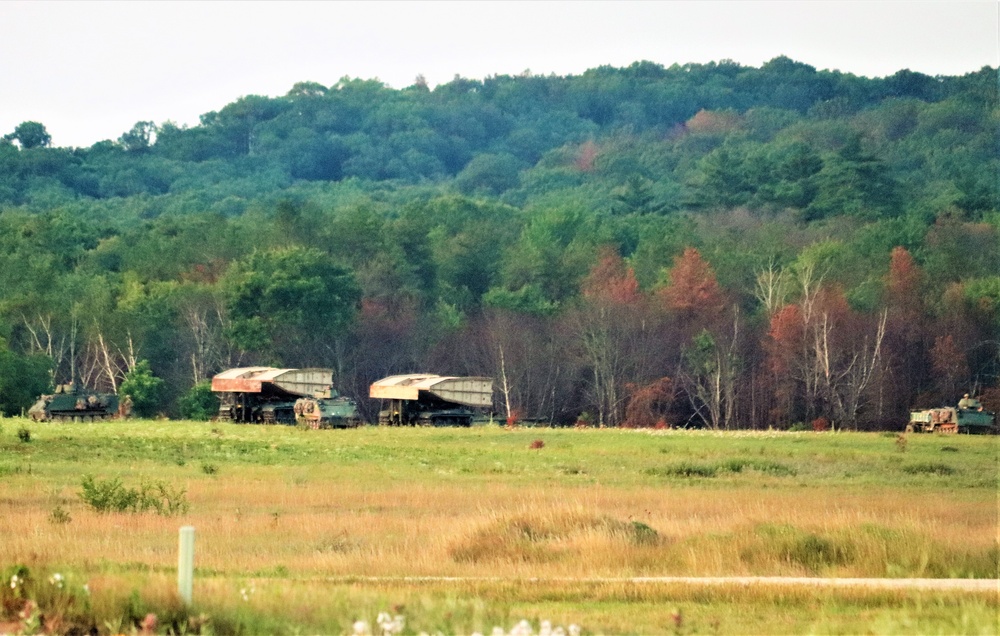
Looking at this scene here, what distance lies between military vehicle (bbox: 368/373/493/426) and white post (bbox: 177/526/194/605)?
177 feet

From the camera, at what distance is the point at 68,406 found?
6869 cm

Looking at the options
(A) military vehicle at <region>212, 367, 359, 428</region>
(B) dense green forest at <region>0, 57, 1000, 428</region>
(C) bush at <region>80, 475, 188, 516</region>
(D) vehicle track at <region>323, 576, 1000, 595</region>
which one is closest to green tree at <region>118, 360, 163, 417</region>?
(B) dense green forest at <region>0, 57, 1000, 428</region>

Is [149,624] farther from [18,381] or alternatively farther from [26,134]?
[26,134]

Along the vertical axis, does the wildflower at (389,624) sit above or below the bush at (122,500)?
below

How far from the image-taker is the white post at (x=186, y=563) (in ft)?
50.3

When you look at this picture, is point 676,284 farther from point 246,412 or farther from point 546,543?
point 546,543

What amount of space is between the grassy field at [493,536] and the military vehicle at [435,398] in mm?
22256

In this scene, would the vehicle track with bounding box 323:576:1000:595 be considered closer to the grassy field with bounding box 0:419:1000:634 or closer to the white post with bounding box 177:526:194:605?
the grassy field with bounding box 0:419:1000:634

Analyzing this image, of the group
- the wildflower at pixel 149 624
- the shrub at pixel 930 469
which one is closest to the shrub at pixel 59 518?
the wildflower at pixel 149 624

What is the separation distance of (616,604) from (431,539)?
256 inches

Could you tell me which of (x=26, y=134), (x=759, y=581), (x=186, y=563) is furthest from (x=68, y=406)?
(x=26, y=134)

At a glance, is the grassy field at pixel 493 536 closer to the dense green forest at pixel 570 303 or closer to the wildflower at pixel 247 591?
the wildflower at pixel 247 591

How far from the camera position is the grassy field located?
16.8 m

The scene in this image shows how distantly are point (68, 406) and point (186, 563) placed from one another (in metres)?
55.4
